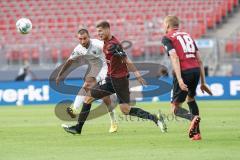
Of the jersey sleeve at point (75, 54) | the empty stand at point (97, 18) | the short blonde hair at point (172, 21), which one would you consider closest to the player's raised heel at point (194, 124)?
the short blonde hair at point (172, 21)

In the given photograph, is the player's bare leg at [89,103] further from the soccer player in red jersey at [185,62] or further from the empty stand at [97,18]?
the empty stand at [97,18]

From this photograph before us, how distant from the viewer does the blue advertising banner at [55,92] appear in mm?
29031

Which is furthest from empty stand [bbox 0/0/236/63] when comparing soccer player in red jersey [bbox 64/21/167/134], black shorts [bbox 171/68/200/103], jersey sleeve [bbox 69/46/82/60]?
black shorts [bbox 171/68/200/103]

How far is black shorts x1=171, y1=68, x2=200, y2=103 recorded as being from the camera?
12.4 metres

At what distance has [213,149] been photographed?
438 inches

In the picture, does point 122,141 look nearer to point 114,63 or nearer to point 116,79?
point 116,79

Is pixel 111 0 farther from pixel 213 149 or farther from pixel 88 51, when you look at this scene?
pixel 213 149

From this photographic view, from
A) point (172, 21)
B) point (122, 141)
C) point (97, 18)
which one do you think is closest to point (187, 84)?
point (172, 21)

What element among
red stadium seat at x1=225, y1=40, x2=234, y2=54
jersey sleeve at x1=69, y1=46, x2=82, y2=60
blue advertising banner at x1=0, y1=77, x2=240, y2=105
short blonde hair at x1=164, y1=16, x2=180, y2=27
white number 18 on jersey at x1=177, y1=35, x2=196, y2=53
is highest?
short blonde hair at x1=164, y1=16, x2=180, y2=27

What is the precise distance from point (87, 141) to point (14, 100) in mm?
17324

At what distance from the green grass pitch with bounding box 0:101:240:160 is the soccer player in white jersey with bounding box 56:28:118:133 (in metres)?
0.52

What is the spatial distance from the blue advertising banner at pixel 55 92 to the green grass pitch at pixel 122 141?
10448 mm

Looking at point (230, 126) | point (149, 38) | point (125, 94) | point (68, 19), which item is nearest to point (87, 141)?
point (125, 94)

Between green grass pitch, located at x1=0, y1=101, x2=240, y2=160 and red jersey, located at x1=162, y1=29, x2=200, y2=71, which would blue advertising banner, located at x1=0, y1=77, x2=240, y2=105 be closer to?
green grass pitch, located at x1=0, y1=101, x2=240, y2=160
